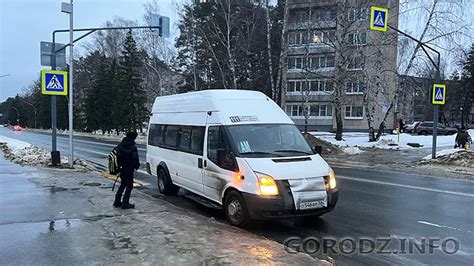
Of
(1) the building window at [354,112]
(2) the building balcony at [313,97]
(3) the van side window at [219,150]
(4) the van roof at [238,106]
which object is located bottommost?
(3) the van side window at [219,150]

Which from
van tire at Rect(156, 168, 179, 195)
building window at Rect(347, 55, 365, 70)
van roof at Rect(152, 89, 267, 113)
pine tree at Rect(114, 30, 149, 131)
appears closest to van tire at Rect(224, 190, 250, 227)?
van roof at Rect(152, 89, 267, 113)

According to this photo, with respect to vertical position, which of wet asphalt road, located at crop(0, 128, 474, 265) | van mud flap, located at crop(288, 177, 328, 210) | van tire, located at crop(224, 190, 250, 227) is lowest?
wet asphalt road, located at crop(0, 128, 474, 265)

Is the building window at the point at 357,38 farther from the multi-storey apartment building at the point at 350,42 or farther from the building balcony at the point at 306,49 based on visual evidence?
the building balcony at the point at 306,49

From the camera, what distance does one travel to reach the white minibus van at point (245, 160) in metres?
6.78

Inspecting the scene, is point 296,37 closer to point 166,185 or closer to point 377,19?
point 377,19

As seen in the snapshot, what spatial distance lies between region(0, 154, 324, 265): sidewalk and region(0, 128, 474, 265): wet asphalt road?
29.2 inches

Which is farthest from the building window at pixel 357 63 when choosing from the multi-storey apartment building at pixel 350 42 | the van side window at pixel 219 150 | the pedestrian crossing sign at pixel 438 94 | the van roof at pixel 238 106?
the van side window at pixel 219 150

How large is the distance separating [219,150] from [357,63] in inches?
1009

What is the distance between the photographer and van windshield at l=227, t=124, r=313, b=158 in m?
7.42

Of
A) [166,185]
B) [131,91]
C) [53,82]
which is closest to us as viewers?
[166,185]

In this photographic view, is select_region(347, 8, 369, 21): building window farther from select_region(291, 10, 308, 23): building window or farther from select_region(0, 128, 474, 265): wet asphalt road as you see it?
select_region(0, 128, 474, 265): wet asphalt road

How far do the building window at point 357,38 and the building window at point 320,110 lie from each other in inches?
1050

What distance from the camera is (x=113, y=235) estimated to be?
20.6 ft

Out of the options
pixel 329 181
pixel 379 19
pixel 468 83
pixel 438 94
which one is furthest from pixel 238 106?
pixel 468 83
